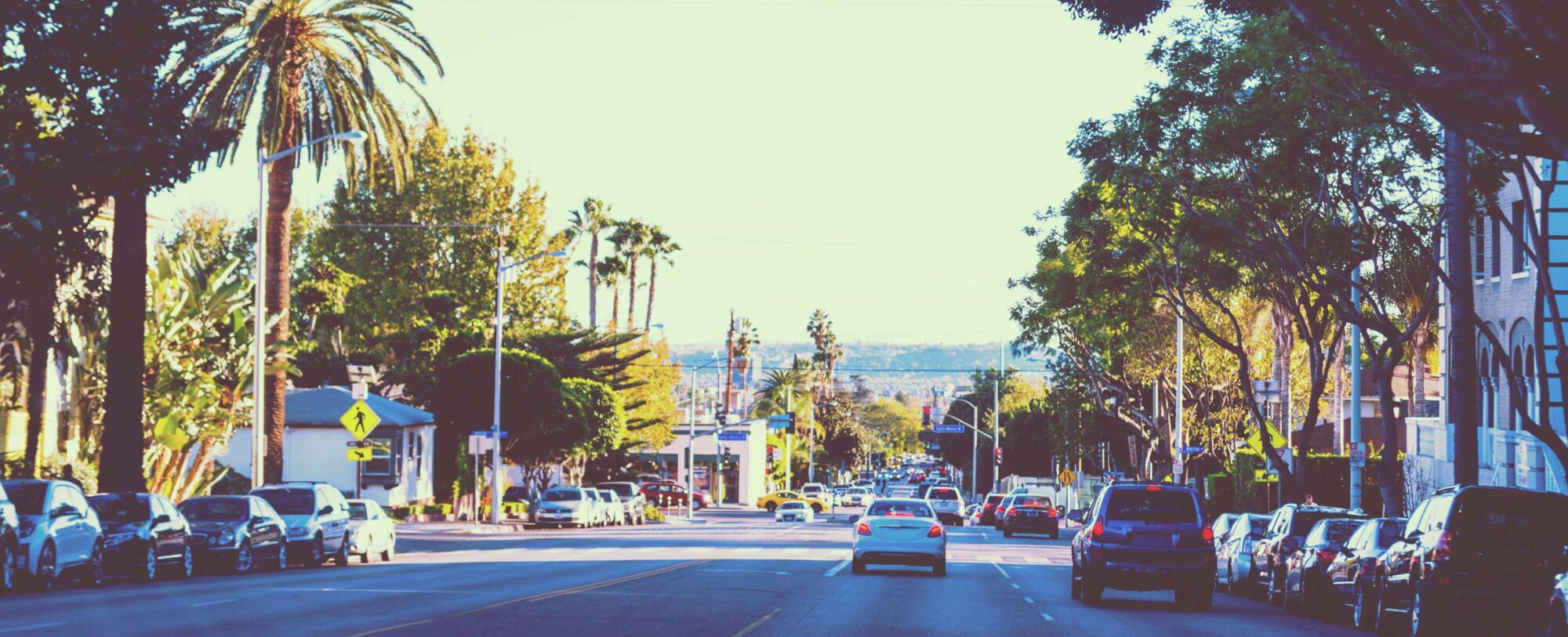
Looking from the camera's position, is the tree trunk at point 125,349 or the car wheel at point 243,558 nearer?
the car wheel at point 243,558

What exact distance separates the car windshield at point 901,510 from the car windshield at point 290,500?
34.1 feet

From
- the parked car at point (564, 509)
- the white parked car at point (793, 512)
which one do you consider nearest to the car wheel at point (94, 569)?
the parked car at point (564, 509)

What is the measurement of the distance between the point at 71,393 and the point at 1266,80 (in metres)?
27.6

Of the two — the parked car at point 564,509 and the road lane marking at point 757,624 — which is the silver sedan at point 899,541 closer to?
the road lane marking at point 757,624

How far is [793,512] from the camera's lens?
3029 inches

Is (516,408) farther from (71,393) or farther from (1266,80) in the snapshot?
(1266,80)

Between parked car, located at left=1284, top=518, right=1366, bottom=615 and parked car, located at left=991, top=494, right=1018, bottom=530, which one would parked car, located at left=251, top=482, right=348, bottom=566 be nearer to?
parked car, located at left=1284, top=518, right=1366, bottom=615

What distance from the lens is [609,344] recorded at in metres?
73.9

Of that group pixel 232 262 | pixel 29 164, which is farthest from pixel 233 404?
pixel 29 164

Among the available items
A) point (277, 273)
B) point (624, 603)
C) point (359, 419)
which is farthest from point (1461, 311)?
point (277, 273)

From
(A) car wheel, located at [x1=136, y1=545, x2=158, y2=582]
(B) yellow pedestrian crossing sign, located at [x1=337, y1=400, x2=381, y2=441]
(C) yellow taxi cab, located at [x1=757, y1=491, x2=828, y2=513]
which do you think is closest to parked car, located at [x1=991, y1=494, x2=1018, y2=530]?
(C) yellow taxi cab, located at [x1=757, y1=491, x2=828, y2=513]

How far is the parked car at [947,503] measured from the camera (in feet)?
224

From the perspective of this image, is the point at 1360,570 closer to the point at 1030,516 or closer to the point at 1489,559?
the point at 1489,559

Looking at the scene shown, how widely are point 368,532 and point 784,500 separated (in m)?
52.9
